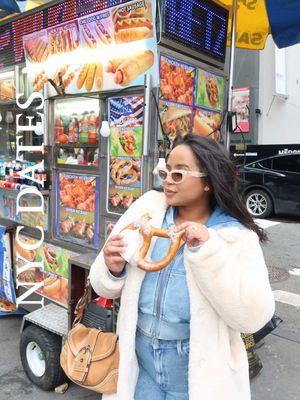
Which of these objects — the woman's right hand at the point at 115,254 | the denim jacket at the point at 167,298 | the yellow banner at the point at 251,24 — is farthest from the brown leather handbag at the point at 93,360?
the yellow banner at the point at 251,24

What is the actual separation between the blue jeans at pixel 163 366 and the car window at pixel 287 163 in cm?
898

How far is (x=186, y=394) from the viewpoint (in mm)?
1705

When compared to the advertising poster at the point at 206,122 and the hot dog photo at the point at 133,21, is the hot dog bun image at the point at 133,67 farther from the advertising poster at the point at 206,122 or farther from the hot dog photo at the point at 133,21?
the advertising poster at the point at 206,122

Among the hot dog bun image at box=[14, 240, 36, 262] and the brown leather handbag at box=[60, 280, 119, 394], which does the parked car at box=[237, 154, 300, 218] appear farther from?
the brown leather handbag at box=[60, 280, 119, 394]

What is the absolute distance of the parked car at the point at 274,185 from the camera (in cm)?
996

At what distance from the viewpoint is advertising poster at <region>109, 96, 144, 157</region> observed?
10.0 ft

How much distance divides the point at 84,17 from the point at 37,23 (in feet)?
2.62

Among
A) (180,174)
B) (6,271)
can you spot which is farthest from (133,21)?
(6,271)

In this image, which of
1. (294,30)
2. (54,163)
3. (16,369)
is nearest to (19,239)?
Result: (54,163)

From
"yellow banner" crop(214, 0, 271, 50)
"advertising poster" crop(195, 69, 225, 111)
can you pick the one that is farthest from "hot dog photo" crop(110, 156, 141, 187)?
"yellow banner" crop(214, 0, 271, 50)

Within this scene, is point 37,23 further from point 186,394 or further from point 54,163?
point 186,394

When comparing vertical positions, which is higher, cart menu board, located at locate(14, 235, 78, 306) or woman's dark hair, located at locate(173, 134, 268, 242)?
woman's dark hair, located at locate(173, 134, 268, 242)

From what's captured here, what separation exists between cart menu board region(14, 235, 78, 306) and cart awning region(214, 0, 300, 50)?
2.73 m

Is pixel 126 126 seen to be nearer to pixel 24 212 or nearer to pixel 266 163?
pixel 24 212
